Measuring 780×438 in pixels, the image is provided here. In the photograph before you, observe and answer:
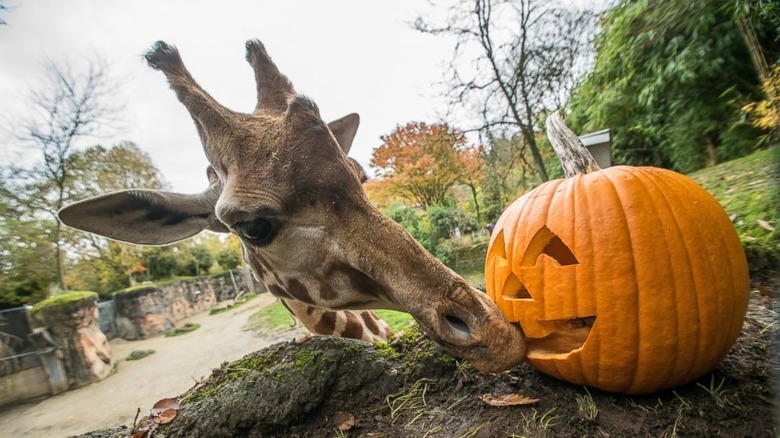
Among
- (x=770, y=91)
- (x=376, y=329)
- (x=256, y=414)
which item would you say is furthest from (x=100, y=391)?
(x=770, y=91)

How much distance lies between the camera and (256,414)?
1051 millimetres

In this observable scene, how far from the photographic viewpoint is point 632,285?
1.11 metres

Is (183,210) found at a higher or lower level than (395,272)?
higher

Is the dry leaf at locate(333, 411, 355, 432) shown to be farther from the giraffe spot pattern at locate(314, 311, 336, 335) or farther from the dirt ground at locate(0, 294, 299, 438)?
the dirt ground at locate(0, 294, 299, 438)

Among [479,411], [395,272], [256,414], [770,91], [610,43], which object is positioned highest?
[610,43]

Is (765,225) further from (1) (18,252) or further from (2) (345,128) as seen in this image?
(1) (18,252)

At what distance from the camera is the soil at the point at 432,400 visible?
0.85m

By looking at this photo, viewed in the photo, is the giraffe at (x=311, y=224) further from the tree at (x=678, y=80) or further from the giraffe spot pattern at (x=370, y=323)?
the tree at (x=678, y=80)

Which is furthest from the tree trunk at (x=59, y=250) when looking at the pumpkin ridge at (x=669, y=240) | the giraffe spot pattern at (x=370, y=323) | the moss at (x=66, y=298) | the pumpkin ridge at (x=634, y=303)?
the pumpkin ridge at (x=669, y=240)

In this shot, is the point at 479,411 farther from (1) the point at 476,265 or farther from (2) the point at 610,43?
(2) the point at 610,43

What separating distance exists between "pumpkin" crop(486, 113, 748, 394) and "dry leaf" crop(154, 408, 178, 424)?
1363mm

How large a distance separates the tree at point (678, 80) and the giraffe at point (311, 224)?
6.54 m

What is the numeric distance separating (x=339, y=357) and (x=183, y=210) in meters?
1.42

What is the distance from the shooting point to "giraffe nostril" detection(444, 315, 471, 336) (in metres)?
1.15
